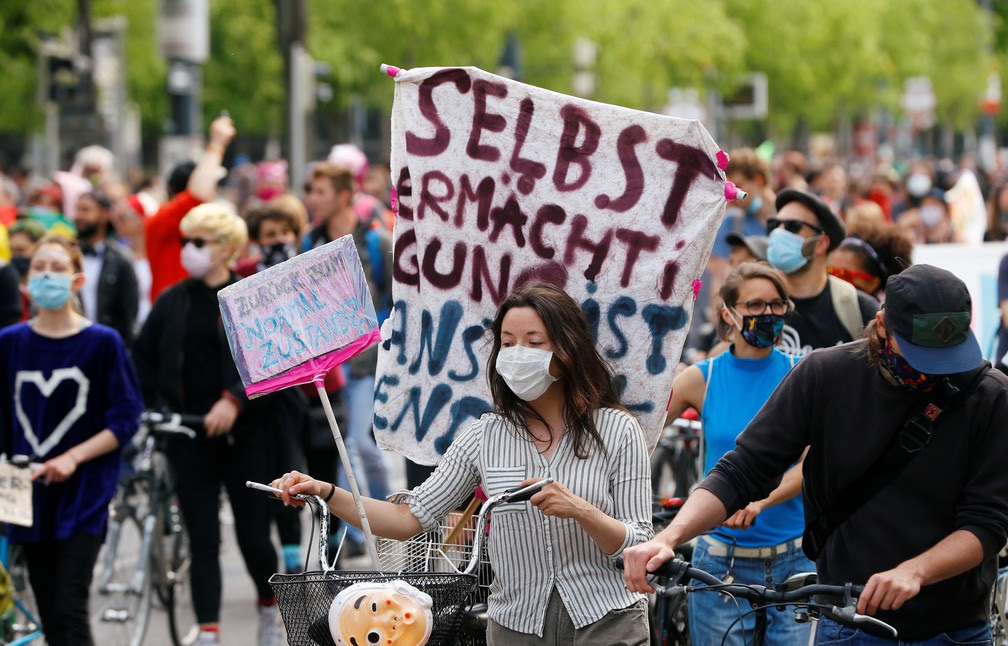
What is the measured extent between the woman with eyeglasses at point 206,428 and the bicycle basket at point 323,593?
362 cm

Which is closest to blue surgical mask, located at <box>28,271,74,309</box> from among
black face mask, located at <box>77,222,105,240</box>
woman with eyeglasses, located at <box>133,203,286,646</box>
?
woman with eyeglasses, located at <box>133,203,286,646</box>

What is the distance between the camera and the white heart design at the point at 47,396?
7129mm

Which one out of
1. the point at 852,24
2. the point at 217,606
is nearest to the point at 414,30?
the point at 852,24

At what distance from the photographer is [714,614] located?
5.65 metres

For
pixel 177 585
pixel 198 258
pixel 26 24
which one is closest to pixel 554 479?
pixel 198 258

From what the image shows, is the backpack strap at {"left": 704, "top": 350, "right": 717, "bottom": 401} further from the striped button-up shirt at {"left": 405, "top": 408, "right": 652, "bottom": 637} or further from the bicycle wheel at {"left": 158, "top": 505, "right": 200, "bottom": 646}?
the bicycle wheel at {"left": 158, "top": 505, "right": 200, "bottom": 646}

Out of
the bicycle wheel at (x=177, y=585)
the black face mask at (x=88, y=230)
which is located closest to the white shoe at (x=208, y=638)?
the bicycle wheel at (x=177, y=585)

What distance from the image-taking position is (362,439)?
1022 cm

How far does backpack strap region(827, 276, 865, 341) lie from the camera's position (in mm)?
6703

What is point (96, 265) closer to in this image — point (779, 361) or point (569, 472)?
point (779, 361)

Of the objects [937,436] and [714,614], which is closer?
[937,436]

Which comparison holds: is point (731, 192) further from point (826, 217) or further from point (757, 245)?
point (757, 245)

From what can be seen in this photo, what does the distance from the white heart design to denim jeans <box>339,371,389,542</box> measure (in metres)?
3.03

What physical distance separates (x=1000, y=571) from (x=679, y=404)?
47.3 inches
